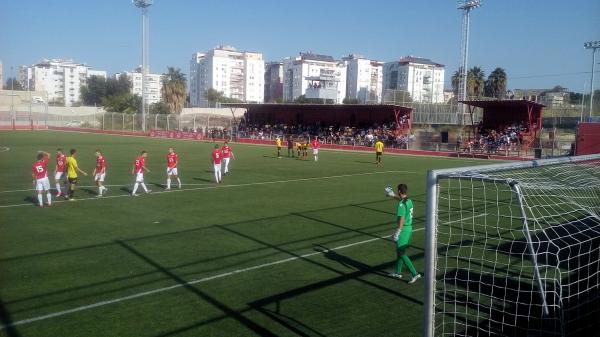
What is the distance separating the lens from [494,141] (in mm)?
42719

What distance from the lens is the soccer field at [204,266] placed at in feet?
22.5

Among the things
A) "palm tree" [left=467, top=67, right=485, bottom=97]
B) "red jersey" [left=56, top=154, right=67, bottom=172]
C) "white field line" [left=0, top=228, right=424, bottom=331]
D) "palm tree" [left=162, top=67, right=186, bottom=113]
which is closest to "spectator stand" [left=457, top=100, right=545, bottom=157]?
"palm tree" [left=467, top=67, right=485, bottom=97]

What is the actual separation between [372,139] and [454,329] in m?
43.9

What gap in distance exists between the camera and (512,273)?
9.09m

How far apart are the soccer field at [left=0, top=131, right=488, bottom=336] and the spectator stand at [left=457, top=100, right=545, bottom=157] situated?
28.2 m

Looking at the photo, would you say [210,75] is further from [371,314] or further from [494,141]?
[371,314]

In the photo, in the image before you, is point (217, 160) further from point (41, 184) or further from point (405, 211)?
point (405, 211)

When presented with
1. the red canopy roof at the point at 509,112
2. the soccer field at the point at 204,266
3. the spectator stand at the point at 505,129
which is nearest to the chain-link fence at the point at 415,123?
the spectator stand at the point at 505,129

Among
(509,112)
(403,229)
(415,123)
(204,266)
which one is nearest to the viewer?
(403,229)

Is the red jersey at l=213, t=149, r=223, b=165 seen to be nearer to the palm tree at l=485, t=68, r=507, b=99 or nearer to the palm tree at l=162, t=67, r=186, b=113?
the palm tree at l=485, t=68, r=507, b=99

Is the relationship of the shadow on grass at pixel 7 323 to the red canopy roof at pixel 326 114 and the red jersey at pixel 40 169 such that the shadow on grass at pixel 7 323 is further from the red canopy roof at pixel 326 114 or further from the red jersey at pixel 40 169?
the red canopy roof at pixel 326 114

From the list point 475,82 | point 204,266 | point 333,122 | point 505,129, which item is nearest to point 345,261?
point 204,266

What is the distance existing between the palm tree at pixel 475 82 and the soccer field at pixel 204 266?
61.0 metres

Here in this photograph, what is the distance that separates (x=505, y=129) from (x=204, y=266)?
42904 mm
